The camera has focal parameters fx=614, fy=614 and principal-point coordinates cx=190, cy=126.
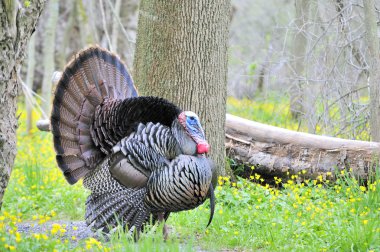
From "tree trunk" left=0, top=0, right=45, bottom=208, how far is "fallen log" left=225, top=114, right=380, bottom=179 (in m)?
3.48

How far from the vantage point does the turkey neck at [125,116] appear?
549cm

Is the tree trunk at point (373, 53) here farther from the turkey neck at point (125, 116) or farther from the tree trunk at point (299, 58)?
the turkey neck at point (125, 116)

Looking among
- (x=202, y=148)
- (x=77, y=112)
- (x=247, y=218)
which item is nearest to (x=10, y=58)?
(x=77, y=112)

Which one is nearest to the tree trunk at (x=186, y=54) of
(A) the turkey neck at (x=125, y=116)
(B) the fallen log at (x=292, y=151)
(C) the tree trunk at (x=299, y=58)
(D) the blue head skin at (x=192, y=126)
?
(B) the fallen log at (x=292, y=151)

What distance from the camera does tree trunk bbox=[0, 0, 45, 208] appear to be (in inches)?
179

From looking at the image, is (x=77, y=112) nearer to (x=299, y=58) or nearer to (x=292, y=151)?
(x=292, y=151)

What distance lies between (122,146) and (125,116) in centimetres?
31

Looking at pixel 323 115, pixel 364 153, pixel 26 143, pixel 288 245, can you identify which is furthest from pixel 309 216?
pixel 26 143

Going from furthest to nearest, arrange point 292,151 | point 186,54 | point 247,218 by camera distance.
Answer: point 292,151
point 186,54
point 247,218

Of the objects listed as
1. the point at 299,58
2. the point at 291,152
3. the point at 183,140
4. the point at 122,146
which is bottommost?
the point at 291,152

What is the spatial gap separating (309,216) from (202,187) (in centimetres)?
149

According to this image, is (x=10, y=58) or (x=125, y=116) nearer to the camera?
(x=10, y=58)

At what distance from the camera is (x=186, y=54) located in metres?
6.73

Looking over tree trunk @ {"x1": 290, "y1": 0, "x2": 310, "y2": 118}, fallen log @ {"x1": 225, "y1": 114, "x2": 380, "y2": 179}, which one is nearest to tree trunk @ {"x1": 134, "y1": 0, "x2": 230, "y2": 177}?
fallen log @ {"x1": 225, "y1": 114, "x2": 380, "y2": 179}
